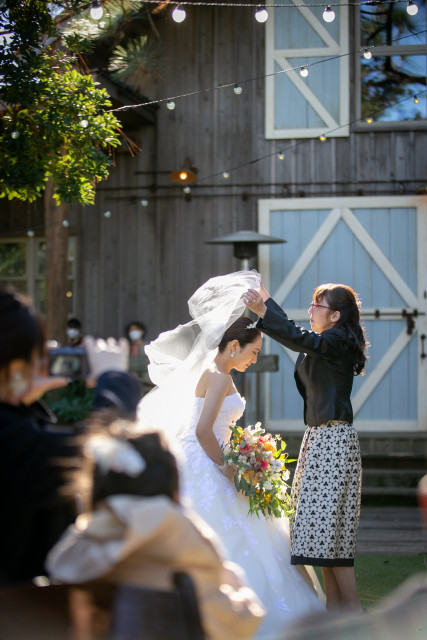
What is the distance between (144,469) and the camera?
206cm

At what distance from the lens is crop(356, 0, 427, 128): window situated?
10023 mm

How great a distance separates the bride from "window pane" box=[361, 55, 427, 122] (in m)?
5.88


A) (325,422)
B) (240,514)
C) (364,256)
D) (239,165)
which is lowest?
(240,514)

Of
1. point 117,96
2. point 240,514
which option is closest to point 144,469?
point 240,514

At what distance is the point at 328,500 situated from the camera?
441cm

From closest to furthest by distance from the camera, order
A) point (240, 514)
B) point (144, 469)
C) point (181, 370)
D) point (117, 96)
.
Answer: point (144, 469)
point (240, 514)
point (181, 370)
point (117, 96)

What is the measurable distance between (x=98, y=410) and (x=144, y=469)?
0.30 m

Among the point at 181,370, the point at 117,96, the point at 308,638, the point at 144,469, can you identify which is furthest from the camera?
the point at 117,96

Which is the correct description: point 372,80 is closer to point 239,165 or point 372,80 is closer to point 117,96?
point 239,165

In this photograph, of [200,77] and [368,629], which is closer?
[368,629]

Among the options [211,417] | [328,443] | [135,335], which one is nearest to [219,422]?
[211,417]

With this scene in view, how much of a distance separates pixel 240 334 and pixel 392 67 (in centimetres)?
668

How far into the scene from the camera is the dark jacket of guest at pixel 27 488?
2068 millimetres

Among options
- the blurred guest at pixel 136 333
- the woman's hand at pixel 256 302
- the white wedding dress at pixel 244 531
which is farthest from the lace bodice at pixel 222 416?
the blurred guest at pixel 136 333
